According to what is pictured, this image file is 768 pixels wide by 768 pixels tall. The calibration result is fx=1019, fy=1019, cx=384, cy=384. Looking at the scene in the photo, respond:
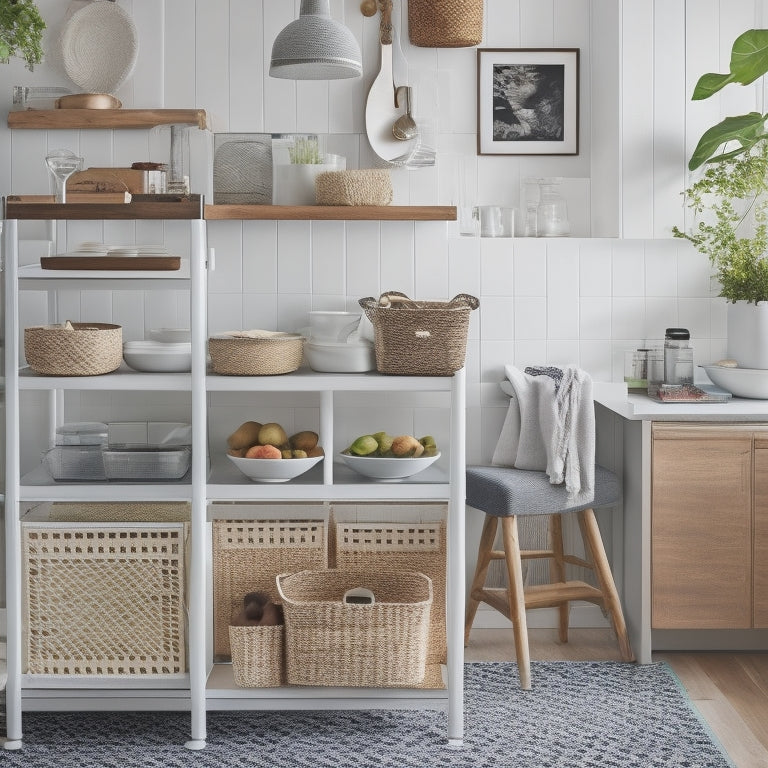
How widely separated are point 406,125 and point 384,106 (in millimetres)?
109

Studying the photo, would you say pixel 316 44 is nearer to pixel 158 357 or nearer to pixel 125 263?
pixel 125 263

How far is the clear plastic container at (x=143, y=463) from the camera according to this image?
2871 millimetres

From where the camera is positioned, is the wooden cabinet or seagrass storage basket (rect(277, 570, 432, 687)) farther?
the wooden cabinet

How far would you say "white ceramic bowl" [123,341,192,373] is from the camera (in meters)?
2.86

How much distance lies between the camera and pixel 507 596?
3330mm

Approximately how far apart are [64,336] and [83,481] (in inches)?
16.9

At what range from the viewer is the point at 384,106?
3662mm

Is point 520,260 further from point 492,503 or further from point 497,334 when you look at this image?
point 492,503

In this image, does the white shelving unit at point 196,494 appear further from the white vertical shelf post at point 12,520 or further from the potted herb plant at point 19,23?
the potted herb plant at point 19,23

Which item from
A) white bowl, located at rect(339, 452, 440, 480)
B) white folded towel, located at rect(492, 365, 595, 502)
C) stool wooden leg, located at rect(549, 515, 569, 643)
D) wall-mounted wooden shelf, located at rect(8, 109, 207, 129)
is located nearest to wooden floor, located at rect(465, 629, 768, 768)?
stool wooden leg, located at rect(549, 515, 569, 643)

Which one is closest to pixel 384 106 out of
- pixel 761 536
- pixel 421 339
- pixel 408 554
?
pixel 421 339

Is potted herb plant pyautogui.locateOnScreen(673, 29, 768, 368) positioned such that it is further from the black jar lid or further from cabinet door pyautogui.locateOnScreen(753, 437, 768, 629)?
cabinet door pyautogui.locateOnScreen(753, 437, 768, 629)

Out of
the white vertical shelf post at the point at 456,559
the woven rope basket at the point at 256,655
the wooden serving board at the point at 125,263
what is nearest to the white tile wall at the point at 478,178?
the wooden serving board at the point at 125,263

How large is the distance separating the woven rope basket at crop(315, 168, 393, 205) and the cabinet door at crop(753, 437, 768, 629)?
1449 millimetres
